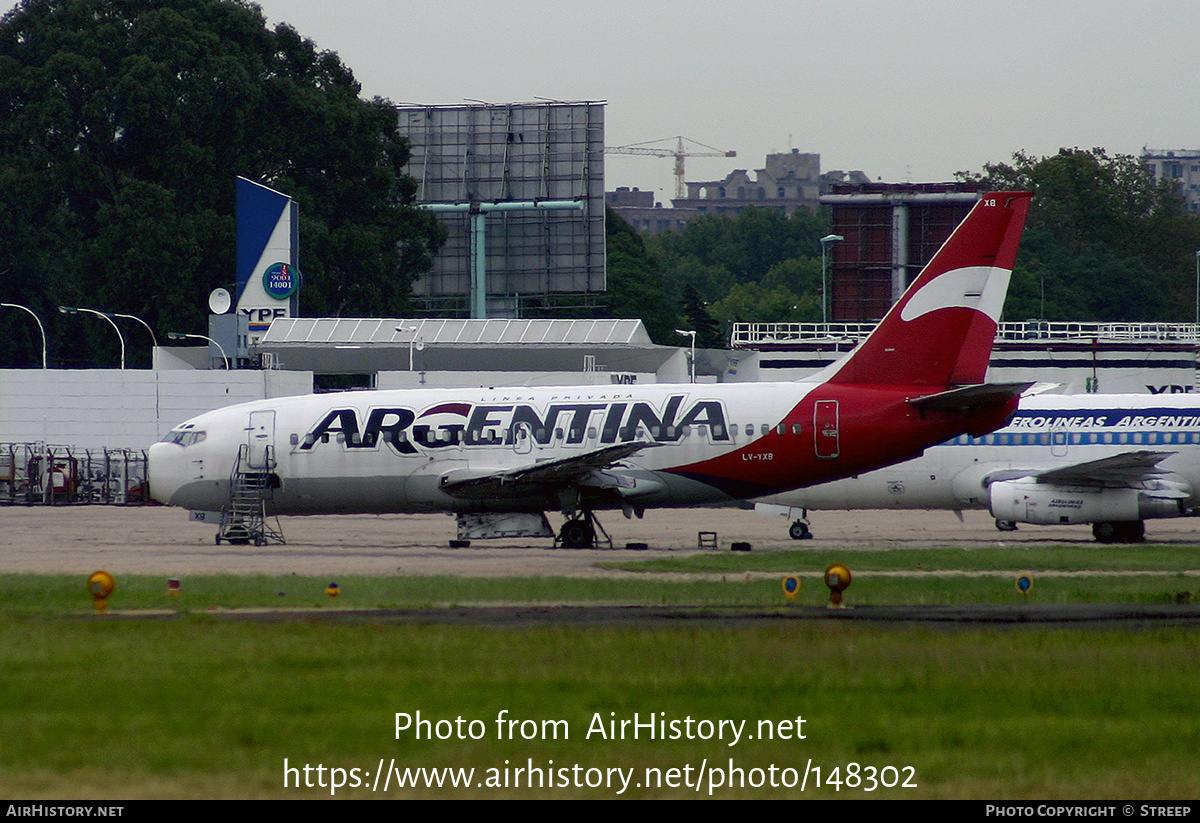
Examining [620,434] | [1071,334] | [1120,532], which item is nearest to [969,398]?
[620,434]

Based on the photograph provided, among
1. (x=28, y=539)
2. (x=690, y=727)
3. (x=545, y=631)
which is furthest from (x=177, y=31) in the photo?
(x=690, y=727)

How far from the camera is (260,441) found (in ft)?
122

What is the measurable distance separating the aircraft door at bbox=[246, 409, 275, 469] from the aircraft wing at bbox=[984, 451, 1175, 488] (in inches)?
717

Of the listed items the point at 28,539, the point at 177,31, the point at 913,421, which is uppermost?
the point at 177,31

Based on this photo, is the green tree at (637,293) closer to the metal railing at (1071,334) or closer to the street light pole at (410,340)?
the metal railing at (1071,334)

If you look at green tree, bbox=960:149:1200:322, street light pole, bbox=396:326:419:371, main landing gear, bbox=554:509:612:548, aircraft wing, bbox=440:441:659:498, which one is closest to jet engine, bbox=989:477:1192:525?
aircraft wing, bbox=440:441:659:498

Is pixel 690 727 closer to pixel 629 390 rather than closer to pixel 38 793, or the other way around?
pixel 38 793

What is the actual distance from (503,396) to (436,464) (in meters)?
2.33

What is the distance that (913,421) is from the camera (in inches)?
1331

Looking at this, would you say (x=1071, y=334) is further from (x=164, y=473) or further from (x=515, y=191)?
(x=164, y=473)

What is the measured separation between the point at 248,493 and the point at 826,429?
1410 cm

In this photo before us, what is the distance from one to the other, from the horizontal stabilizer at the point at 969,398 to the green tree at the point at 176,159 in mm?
58392

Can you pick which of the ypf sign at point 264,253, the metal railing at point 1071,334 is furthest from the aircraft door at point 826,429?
the metal railing at point 1071,334

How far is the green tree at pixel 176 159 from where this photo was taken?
8469cm
